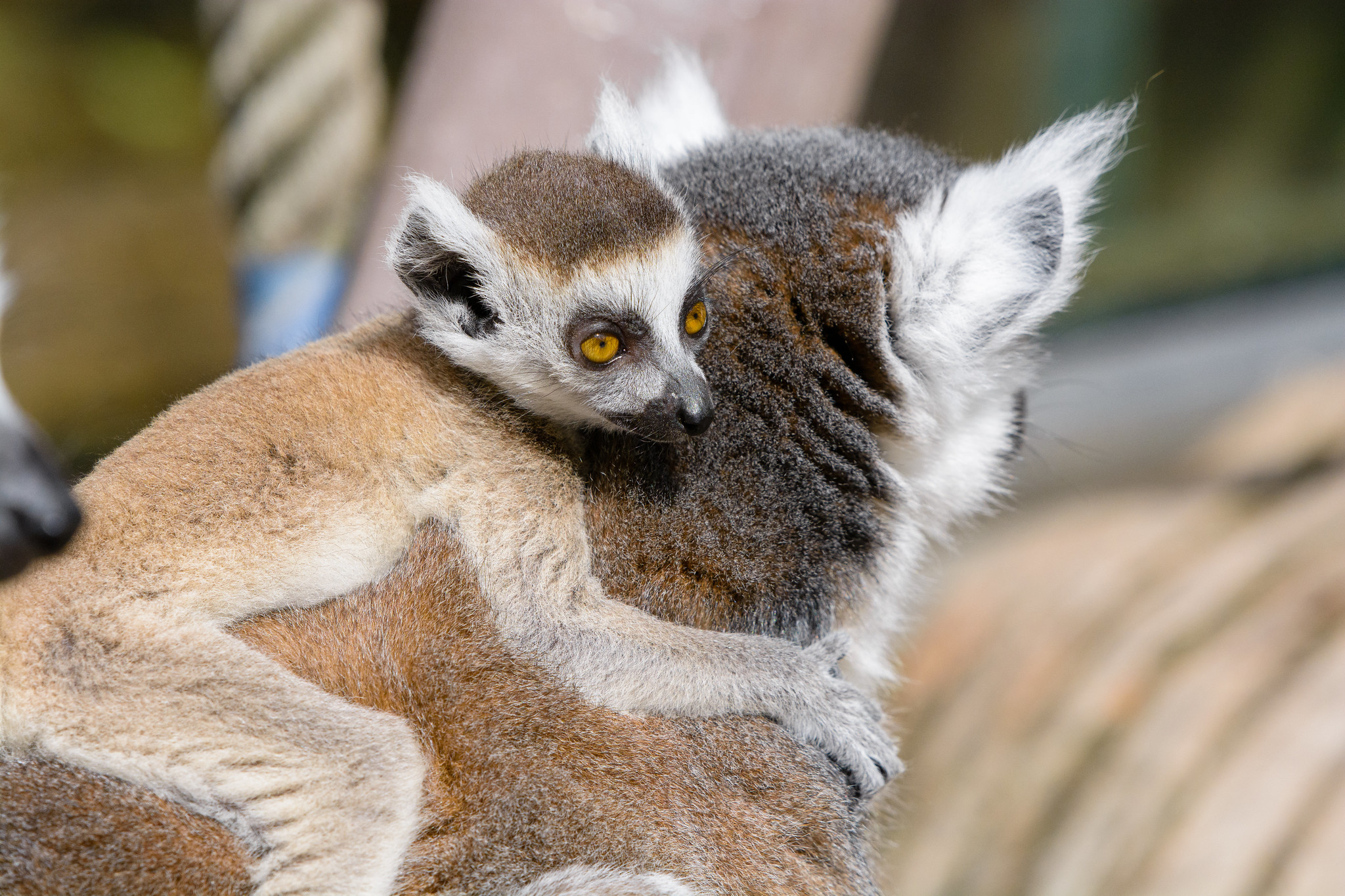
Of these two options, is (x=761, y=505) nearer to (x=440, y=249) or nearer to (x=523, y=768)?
(x=523, y=768)

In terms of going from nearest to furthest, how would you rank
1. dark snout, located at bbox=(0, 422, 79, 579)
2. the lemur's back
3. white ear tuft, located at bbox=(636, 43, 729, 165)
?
1. dark snout, located at bbox=(0, 422, 79, 579)
2. the lemur's back
3. white ear tuft, located at bbox=(636, 43, 729, 165)

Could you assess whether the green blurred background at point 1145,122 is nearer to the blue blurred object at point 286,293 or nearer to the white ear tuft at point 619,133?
the blue blurred object at point 286,293

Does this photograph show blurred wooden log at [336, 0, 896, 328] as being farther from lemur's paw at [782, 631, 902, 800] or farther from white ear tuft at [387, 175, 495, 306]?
lemur's paw at [782, 631, 902, 800]

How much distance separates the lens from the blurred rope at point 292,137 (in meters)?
3.51

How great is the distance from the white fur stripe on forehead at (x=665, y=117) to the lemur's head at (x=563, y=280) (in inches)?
8.6

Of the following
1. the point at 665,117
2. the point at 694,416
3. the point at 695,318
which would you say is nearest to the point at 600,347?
the point at 695,318

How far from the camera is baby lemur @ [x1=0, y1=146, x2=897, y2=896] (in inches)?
64.1

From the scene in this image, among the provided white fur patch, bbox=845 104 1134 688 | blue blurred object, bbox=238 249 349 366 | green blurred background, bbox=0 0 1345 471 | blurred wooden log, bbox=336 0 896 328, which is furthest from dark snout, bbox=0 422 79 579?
green blurred background, bbox=0 0 1345 471

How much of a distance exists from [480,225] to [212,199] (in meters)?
8.74

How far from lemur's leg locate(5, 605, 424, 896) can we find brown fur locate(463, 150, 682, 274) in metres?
0.84

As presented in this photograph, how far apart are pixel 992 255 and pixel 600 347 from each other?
29.9 inches

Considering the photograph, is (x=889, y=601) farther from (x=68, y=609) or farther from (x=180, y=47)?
(x=180, y=47)

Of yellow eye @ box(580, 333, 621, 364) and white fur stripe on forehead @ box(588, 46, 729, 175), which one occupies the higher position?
white fur stripe on forehead @ box(588, 46, 729, 175)

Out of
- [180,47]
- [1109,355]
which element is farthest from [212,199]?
[1109,355]
